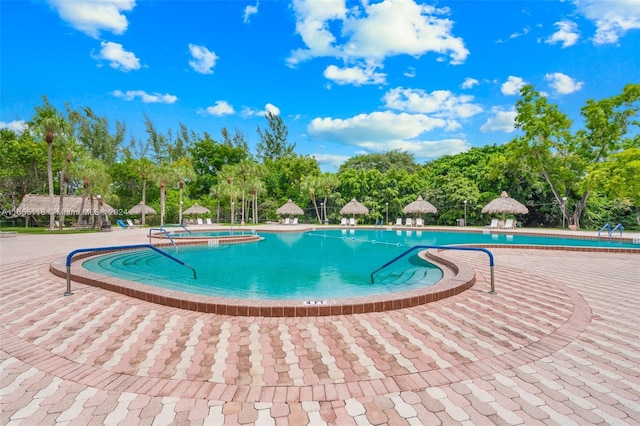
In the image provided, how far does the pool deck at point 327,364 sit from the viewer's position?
2123 mm

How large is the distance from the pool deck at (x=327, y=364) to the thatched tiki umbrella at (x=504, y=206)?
19.4 metres

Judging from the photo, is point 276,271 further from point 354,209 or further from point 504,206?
point 504,206

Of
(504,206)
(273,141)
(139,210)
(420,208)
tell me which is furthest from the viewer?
(273,141)

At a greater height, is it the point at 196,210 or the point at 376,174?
the point at 376,174

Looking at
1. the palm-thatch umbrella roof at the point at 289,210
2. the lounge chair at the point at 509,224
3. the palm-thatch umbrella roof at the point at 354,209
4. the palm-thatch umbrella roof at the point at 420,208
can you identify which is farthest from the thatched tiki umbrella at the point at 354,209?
the lounge chair at the point at 509,224

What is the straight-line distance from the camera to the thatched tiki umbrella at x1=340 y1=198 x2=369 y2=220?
1075 inches

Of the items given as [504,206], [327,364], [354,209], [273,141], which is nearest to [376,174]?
[354,209]

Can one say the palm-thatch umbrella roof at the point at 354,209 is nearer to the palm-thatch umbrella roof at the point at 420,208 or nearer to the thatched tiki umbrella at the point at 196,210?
the palm-thatch umbrella roof at the point at 420,208

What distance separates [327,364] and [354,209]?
24.8 m

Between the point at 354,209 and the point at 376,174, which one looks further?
the point at 376,174

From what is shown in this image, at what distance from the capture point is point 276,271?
8.92 metres

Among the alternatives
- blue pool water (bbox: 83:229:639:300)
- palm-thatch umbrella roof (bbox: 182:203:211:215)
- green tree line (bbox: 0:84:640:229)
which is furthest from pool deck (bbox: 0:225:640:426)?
palm-thatch umbrella roof (bbox: 182:203:211:215)

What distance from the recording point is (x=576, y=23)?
14.8 meters

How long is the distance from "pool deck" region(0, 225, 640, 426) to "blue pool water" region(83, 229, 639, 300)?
2.35 m
